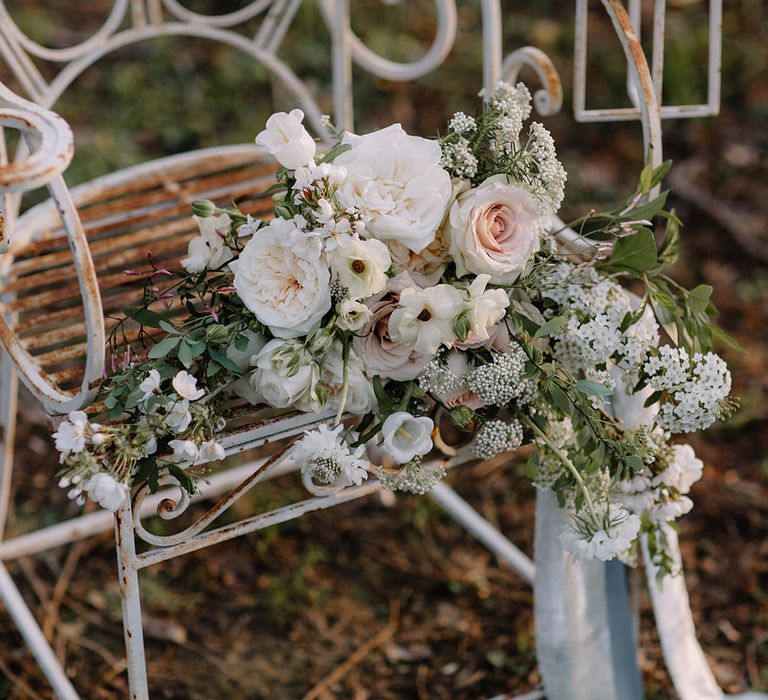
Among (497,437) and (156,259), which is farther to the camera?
(156,259)

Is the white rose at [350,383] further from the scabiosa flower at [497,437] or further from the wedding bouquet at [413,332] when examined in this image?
the scabiosa flower at [497,437]

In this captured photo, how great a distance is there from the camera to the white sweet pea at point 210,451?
1.04 metres

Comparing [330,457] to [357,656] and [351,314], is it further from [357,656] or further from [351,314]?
[357,656]

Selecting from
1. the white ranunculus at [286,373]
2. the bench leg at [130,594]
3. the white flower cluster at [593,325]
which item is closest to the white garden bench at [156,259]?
the bench leg at [130,594]

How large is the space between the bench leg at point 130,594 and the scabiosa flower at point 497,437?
0.37m

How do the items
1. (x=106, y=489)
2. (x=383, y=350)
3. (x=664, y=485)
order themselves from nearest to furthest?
(x=106, y=489) → (x=383, y=350) → (x=664, y=485)

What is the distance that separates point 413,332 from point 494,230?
13 cm

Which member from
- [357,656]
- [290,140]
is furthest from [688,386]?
[357,656]

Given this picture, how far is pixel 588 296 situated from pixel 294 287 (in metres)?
0.32

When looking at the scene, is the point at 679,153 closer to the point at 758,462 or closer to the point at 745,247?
the point at 745,247

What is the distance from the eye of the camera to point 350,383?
1.06m

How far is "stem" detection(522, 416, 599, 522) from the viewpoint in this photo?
3.54 feet

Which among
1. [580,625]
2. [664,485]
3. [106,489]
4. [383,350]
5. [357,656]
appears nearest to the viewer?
[106,489]

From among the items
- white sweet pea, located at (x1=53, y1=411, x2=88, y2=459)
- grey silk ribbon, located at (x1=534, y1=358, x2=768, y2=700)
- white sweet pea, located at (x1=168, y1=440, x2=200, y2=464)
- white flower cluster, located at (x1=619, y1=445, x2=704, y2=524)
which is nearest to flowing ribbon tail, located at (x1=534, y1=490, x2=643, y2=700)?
grey silk ribbon, located at (x1=534, y1=358, x2=768, y2=700)
